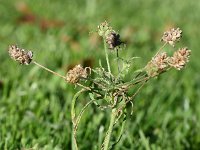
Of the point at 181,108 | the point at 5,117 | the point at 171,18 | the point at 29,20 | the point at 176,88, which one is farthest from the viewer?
the point at 171,18

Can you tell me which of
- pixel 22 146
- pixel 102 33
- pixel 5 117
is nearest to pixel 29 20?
pixel 5 117

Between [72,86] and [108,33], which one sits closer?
[108,33]

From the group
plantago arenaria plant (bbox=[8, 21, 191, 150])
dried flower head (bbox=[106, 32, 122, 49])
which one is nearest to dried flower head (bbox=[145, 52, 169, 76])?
plantago arenaria plant (bbox=[8, 21, 191, 150])

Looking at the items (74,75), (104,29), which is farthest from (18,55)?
(104,29)

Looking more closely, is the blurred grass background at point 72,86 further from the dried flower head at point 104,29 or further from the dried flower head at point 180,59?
the dried flower head at point 180,59

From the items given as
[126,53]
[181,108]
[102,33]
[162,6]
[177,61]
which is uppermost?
[162,6]

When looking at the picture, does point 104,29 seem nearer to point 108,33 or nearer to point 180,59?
point 108,33

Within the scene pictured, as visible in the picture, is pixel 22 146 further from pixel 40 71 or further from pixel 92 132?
pixel 40 71
